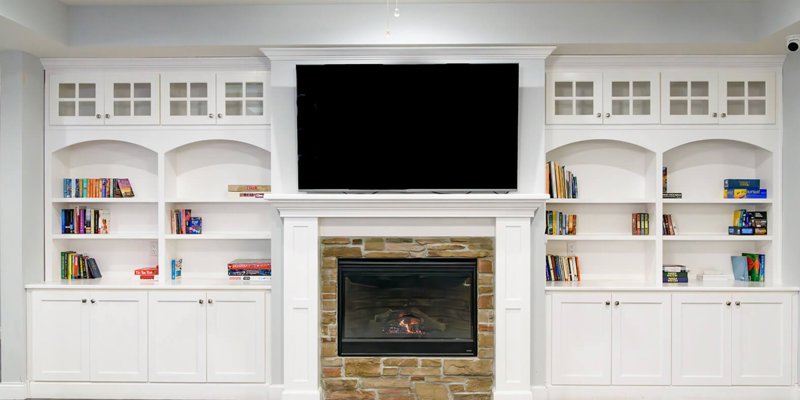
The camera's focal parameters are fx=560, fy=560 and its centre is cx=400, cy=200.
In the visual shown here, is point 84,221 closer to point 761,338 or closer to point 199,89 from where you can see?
point 199,89

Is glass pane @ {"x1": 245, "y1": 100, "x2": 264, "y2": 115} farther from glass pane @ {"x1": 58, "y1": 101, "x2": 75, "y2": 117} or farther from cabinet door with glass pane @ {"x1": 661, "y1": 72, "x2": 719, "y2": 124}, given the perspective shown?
cabinet door with glass pane @ {"x1": 661, "y1": 72, "x2": 719, "y2": 124}

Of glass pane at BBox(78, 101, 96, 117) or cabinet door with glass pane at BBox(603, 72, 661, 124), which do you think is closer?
cabinet door with glass pane at BBox(603, 72, 661, 124)

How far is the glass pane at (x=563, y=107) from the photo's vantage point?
403 cm

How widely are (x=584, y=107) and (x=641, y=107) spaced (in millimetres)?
416

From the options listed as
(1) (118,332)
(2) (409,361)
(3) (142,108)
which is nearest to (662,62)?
(2) (409,361)

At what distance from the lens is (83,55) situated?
3.94m

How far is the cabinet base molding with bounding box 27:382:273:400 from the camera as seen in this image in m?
3.91

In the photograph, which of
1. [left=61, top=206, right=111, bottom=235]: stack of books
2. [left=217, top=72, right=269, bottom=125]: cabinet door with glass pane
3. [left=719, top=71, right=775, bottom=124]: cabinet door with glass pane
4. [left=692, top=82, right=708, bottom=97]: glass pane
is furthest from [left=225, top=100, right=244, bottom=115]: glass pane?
[left=719, top=71, right=775, bottom=124]: cabinet door with glass pane

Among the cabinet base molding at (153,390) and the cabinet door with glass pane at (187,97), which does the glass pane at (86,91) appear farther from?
the cabinet base molding at (153,390)

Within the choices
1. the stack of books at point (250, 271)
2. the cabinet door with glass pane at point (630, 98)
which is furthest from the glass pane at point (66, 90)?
the cabinet door with glass pane at point (630, 98)

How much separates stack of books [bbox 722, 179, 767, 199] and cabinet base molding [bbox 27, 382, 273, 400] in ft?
11.9

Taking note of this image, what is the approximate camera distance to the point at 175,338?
12.8 ft

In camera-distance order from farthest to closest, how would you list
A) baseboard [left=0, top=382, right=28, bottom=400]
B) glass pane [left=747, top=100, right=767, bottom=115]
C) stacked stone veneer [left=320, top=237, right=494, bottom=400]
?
glass pane [left=747, top=100, right=767, bottom=115] < baseboard [left=0, top=382, right=28, bottom=400] < stacked stone veneer [left=320, top=237, right=494, bottom=400]

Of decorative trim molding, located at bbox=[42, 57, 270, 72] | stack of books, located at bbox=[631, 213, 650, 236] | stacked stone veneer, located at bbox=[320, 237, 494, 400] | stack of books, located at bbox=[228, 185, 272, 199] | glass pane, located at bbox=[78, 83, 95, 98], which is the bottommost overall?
stacked stone veneer, located at bbox=[320, 237, 494, 400]
